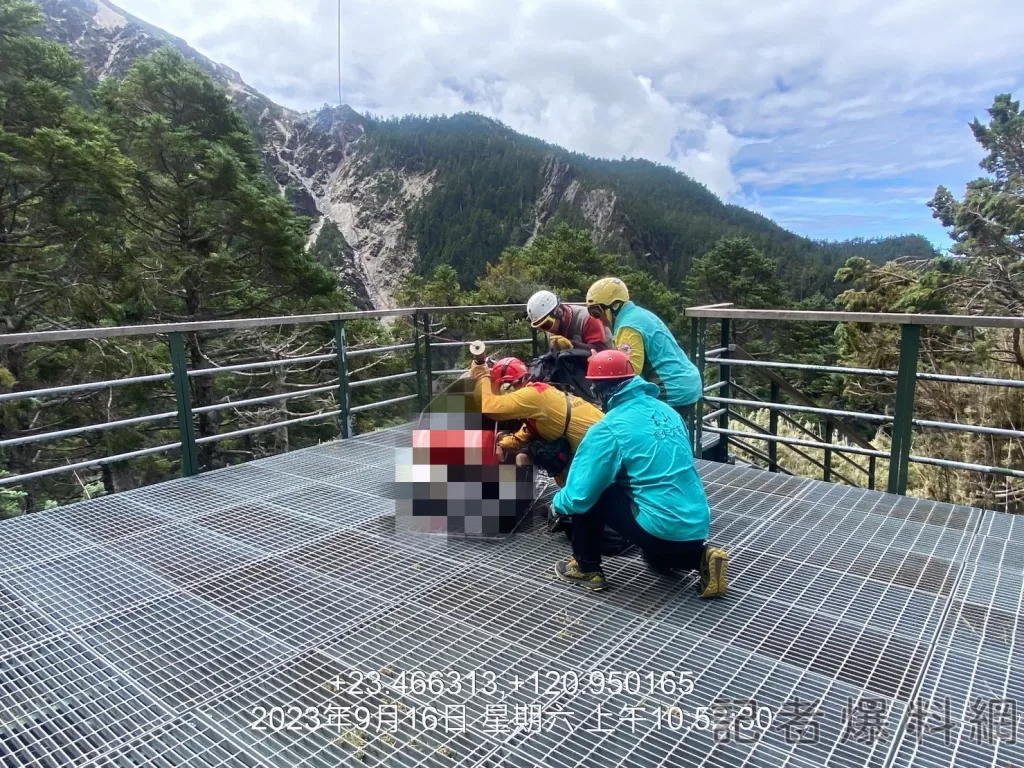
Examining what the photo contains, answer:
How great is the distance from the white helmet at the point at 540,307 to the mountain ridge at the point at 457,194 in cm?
5153

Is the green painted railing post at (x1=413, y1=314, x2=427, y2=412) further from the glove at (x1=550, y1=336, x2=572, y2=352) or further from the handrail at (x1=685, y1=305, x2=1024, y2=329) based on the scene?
the handrail at (x1=685, y1=305, x2=1024, y2=329)

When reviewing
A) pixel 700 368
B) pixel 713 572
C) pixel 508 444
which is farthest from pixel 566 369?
pixel 700 368

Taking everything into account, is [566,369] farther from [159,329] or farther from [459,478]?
[159,329]

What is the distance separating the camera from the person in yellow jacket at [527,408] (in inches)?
120

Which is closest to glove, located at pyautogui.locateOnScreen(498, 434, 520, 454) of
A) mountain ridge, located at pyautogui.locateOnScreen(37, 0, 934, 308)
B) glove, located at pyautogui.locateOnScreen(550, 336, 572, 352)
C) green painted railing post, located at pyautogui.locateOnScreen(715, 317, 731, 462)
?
glove, located at pyautogui.locateOnScreen(550, 336, 572, 352)

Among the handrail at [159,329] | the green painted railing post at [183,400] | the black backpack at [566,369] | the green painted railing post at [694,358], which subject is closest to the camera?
the handrail at [159,329]

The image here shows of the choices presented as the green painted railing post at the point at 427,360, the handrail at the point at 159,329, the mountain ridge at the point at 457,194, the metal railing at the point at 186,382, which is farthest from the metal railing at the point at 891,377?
the mountain ridge at the point at 457,194

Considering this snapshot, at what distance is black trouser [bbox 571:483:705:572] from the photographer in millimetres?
2582

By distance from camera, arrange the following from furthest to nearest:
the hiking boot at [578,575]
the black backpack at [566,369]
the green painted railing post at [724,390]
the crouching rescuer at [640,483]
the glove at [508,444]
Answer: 1. the green painted railing post at [724,390]
2. the black backpack at [566,369]
3. the glove at [508,444]
4. the hiking boot at [578,575]
5. the crouching rescuer at [640,483]

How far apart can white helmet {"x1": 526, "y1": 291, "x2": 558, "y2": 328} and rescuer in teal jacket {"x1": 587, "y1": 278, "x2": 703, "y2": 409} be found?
234 millimetres

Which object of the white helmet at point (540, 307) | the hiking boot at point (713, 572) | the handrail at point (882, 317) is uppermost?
the white helmet at point (540, 307)

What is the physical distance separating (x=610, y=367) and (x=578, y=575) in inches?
37.7

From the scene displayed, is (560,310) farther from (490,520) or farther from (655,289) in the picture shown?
(655,289)

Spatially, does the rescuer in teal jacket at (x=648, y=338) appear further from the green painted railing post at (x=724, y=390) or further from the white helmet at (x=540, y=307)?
the green painted railing post at (x=724, y=390)
